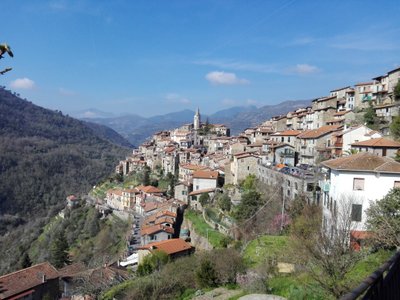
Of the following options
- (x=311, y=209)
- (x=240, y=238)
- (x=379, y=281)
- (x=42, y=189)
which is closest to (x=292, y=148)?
(x=240, y=238)

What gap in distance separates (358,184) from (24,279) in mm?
26927

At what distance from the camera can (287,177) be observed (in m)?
29.8

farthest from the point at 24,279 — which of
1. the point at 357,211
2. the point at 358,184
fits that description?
the point at 358,184

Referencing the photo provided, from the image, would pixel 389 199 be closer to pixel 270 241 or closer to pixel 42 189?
pixel 270 241

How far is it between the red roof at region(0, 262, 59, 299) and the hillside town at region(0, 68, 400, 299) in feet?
0.26

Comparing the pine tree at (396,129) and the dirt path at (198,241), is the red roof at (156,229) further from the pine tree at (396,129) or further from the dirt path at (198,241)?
the pine tree at (396,129)

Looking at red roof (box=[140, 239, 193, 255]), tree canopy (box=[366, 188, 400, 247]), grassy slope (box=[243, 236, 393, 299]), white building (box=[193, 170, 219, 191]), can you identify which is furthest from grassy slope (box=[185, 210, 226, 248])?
tree canopy (box=[366, 188, 400, 247])

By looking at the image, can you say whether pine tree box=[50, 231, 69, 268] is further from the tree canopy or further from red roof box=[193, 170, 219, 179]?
the tree canopy

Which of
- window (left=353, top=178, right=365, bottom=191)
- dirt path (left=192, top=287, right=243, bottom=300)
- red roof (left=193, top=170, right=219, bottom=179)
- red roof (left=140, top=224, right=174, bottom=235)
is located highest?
window (left=353, top=178, right=365, bottom=191)

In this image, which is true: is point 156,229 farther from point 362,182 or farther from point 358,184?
point 362,182

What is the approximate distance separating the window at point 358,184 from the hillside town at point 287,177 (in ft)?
0.16

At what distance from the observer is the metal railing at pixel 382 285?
2.70 m

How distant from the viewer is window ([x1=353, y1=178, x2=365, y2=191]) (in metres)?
18.2

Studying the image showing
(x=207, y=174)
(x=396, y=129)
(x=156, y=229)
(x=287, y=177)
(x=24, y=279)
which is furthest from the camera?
(x=207, y=174)
